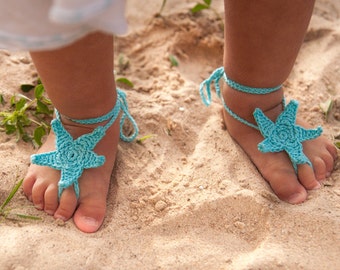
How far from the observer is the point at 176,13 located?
6.14 ft

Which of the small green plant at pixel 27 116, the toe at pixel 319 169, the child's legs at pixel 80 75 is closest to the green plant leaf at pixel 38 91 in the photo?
the small green plant at pixel 27 116

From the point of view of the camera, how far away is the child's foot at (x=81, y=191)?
3.92ft

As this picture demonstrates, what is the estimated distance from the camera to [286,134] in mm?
1346

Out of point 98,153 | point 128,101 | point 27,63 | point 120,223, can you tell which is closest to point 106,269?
point 120,223

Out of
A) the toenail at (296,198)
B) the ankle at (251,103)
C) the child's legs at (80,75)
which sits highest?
the child's legs at (80,75)

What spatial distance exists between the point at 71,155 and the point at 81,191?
0.09 metres

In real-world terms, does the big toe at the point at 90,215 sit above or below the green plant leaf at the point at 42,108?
below

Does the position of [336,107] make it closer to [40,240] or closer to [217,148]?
[217,148]

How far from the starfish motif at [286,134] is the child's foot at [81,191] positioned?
401 millimetres

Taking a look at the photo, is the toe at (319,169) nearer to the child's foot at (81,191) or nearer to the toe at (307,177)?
the toe at (307,177)

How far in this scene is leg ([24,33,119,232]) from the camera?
1080 millimetres

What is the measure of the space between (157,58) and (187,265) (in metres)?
0.85

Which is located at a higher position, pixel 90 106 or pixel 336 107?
pixel 90 106

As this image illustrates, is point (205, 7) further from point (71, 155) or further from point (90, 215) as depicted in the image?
point (90, 215)
